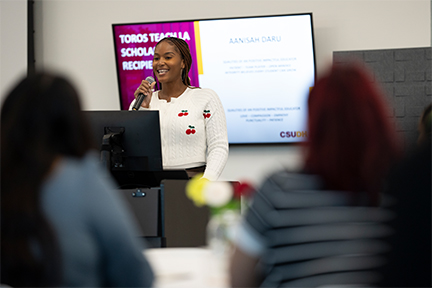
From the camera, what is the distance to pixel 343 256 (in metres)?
1.01

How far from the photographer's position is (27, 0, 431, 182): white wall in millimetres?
3777

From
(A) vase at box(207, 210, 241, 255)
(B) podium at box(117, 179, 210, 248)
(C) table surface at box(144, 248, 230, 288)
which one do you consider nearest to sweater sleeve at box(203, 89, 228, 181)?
(B) podium at box(117, 179, 210, 248)

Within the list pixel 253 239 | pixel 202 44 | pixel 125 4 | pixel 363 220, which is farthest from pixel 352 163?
pixel 125 4

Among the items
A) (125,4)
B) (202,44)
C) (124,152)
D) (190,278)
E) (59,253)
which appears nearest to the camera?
(59,253)

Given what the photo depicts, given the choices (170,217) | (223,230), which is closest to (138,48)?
(170,217)

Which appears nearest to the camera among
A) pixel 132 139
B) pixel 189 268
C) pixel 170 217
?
pixel 189 268

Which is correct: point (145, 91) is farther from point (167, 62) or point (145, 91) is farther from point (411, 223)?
point (411, 223)

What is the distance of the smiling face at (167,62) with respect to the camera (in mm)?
2727

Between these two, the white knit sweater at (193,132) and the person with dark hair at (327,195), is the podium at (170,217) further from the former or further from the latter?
the person with dark hair at (327,195)

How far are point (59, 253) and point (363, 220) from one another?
2.09ft

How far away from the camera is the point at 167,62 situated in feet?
8.95

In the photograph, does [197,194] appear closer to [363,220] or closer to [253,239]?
[253,239]

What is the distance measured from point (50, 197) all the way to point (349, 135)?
639mm

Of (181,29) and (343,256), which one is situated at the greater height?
(181,29)
